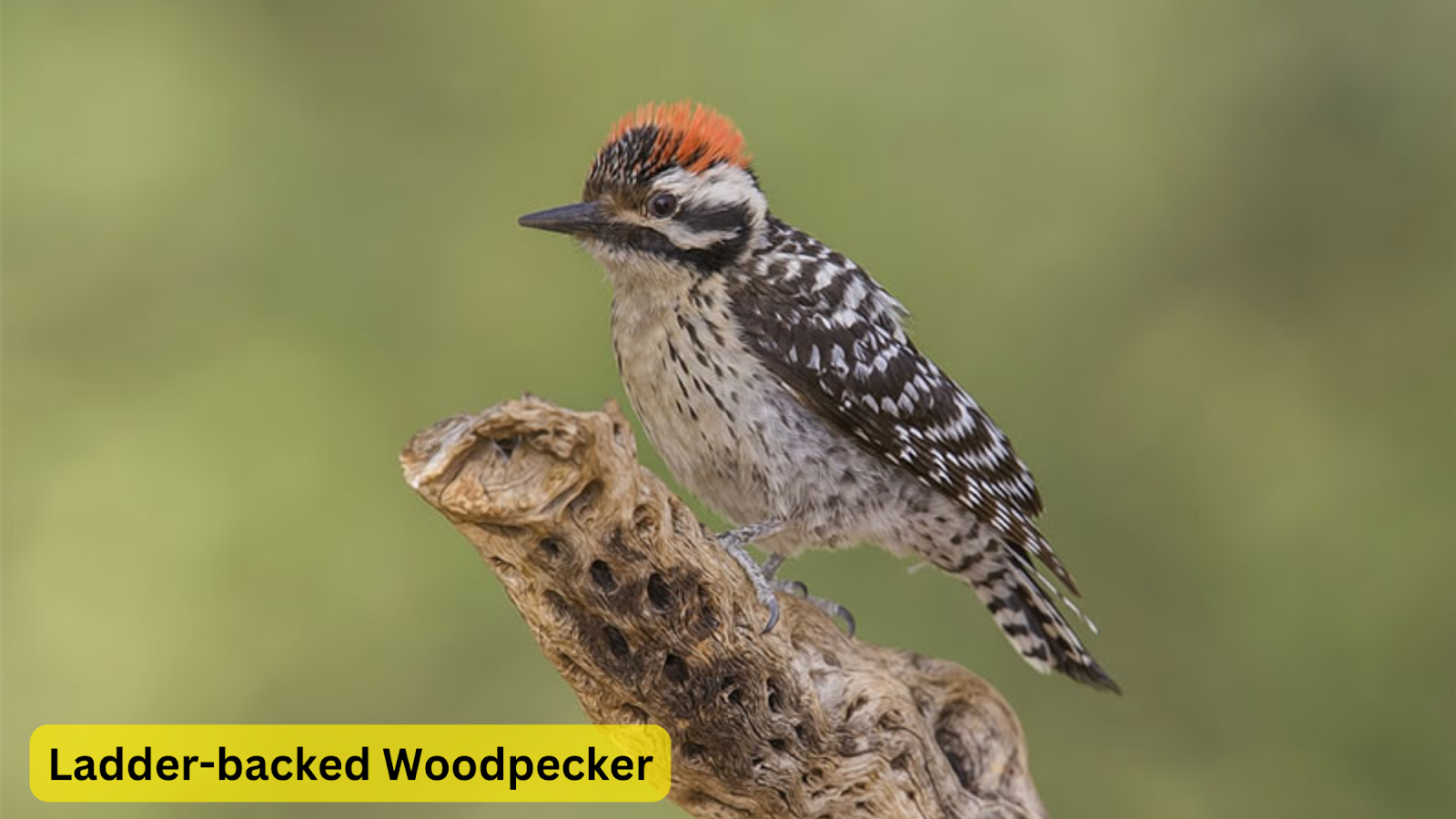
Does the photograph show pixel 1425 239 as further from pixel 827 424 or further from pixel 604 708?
pixel 604 708

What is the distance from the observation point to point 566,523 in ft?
9.75

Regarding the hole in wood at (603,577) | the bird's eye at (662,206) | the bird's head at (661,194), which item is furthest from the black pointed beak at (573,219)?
the hole in wood at (603,577)

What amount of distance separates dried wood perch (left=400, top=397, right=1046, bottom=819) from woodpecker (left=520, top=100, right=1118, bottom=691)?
0.31 metres

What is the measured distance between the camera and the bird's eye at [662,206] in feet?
12.3

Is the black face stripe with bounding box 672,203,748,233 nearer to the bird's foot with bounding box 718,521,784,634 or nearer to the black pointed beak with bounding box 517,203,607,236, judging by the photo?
the black pointed beak with bounding box 517,203,607,236

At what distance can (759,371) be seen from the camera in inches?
147

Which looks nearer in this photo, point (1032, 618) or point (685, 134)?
point (685, 134)

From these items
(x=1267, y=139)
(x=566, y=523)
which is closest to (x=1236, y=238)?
(x=1267, y=139)

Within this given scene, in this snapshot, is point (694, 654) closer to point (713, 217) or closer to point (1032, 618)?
point (713, 217)

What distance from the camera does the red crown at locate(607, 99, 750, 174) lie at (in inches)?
147

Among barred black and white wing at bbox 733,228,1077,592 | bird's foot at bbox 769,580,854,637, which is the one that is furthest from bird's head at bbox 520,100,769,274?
bird's foot at bbox 769,580,854,637

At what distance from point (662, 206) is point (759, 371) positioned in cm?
44

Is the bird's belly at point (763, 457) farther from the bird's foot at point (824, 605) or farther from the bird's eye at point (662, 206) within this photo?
the bird's eye at point (662, 206)

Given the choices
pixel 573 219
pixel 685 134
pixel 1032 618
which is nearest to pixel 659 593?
pixel 573 219
